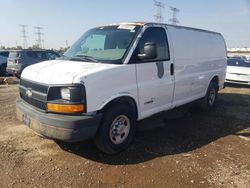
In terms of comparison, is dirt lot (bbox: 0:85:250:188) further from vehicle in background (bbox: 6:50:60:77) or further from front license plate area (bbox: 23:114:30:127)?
vehicle in background (bbox: 6:50:60:77)

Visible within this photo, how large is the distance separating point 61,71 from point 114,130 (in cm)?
127

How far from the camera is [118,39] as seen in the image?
5.20m

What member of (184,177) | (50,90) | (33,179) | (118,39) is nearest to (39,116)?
(50,90)

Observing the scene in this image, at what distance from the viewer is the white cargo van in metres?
4.16

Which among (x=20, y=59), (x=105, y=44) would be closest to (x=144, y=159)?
(x=105, y=44)

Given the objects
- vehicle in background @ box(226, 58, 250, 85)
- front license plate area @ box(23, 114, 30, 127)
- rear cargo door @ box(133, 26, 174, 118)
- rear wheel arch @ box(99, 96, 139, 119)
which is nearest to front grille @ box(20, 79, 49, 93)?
front license plate area @ box(23, 114, 30, 127)

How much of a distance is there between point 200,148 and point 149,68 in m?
1.71

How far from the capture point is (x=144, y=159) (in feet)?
15.4

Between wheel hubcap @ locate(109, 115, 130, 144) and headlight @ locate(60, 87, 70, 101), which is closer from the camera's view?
headlight @ locate(60, 87, 70, 101)

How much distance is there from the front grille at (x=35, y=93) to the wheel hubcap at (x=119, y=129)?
1.12m

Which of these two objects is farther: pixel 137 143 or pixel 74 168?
pixel 137 143

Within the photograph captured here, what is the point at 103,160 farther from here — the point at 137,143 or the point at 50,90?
the point at 50,90

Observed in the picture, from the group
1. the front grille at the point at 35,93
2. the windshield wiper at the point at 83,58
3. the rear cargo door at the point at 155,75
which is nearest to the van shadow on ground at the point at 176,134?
the rear cargo door at the point at 155,75

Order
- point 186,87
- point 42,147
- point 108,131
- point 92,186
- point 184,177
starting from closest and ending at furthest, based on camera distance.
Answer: point 92,186
point 184,177
point 108,131
point 42,147
point 186,87
